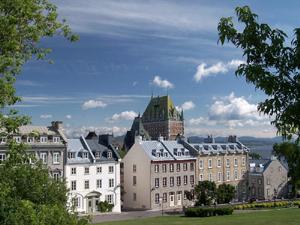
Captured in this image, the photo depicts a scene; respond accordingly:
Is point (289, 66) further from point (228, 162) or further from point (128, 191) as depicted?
point (228, 162)

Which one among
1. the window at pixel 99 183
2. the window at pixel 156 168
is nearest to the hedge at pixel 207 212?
the window at pixel 156 168

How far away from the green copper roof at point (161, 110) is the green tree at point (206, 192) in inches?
3635

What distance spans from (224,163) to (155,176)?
753 inches

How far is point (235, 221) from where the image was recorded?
51719 mm

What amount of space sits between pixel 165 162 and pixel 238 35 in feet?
238

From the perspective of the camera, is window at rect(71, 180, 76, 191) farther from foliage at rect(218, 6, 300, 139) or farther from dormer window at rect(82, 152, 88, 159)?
foliage at rect(218, 6, 300, 139)

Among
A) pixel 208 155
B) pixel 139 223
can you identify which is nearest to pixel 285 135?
pixel 139 223

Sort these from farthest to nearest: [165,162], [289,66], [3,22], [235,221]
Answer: [165,162]
[235,221]
[3,22]
[289,66]

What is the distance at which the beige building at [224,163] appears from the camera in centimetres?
8675

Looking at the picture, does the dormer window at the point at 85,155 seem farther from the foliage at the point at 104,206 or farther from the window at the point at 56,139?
the foliage at the point at 104,206

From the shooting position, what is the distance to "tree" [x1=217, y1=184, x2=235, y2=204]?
77562 mm

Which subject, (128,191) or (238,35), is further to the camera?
(128,191)

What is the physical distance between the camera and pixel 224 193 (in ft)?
257

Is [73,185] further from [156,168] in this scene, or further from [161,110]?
[161,110]
